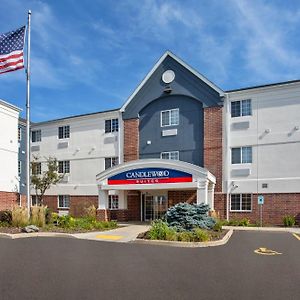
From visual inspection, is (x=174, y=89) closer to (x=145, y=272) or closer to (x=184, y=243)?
(x=184, y=243)

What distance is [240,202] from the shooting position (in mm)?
26391

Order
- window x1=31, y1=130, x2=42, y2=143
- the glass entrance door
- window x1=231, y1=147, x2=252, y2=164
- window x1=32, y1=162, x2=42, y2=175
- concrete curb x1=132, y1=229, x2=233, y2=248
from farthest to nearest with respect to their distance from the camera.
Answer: window x1=31, y1=130, x2=42, y2=143 → window x1=32, y1=162, x2=42, y2=175 → the glass entrance door → window x1=231, y1=147, x2=252, y2=164 → concrete curb x1=132, y1=229, x2=233, y2=248

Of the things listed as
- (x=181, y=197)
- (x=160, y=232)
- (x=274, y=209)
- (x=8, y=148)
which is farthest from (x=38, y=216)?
(x=274, y=209)

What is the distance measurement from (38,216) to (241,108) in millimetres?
15241

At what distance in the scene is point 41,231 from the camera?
18438 millimetres

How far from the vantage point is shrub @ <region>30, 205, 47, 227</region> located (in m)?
20.0

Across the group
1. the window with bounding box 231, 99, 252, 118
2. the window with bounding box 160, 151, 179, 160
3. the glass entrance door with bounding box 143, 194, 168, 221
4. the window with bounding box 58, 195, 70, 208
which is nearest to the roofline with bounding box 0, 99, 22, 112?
the window with bounding box 58, 195, 70, 208

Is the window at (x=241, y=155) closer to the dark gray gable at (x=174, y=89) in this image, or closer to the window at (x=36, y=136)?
the dark gray gable at (x=174, y=89)

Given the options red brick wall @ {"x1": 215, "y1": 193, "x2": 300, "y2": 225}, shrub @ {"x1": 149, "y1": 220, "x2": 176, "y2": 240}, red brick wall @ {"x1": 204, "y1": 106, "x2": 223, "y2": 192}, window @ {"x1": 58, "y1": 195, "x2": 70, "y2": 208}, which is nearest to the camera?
shrub @ {"x1": 149, "y1": 220, "x2": 176, "y2": 240}

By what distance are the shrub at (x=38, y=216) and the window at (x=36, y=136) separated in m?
16.5

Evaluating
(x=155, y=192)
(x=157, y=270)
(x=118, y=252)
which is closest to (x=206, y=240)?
(x=118, y=252)

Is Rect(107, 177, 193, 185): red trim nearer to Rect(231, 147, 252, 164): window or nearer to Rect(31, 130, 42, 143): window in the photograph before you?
Rect(231, 147, 252, 164): window

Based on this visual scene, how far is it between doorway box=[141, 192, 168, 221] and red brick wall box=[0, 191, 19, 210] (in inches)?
369

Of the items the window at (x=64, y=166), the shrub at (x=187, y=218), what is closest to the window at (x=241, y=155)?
the shrub at (x=187, y=218)
